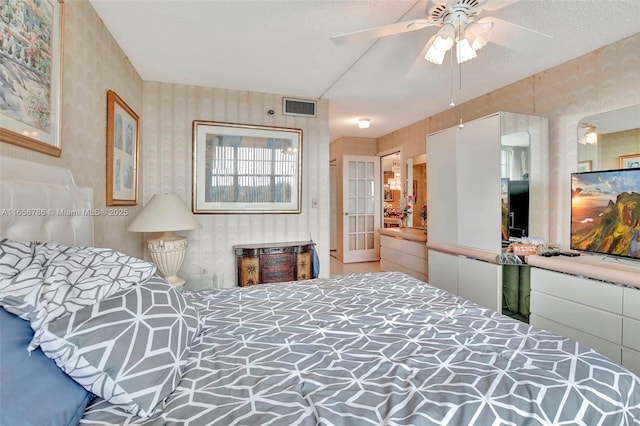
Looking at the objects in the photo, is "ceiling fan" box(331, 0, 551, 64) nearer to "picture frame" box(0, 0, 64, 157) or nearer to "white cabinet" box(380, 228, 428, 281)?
"picture frame" box(0, 0, 64, 157)

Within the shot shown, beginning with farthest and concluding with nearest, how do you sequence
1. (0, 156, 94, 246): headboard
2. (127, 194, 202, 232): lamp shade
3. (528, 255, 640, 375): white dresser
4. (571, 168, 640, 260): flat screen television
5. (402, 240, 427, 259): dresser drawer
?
(402, 240, 427, 259): dresser drawer < (127, 194, 202, 232): lamp shade < (571, 168, 640, 260): flat screen television < (528, 255, 640, 375): white dresser < (0, 156, 94, 246): headboard

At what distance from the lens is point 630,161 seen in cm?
214

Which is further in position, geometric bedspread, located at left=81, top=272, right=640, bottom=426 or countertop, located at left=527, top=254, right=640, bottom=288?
countertop, located at left=527, top=254, right=640, bottom=288

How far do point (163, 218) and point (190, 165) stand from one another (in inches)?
42.1

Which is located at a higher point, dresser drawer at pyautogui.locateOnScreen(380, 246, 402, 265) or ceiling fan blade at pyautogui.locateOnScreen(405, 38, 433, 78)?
ceiling fan blade at pyautogui.locateOnScreen(405, 38, 433, 78)

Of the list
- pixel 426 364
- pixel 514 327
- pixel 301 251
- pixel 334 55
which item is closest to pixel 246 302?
pixel 426 364

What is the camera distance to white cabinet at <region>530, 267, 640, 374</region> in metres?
1.79

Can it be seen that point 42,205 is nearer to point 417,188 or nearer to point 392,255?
point 392,255

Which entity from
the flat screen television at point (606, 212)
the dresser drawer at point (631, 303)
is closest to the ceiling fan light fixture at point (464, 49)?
the flat screen television at point (606, 212)

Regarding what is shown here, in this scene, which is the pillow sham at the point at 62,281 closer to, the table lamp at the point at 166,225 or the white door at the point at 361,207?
the table lamp at the point at 166,225

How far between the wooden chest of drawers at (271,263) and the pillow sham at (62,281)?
78.4 inches

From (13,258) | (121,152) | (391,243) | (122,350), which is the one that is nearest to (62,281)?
(13,258)

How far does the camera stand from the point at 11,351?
0.65 m

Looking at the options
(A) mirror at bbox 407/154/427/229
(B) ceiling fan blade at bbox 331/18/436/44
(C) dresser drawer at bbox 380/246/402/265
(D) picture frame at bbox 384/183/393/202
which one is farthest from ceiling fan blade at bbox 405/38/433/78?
(D) picture frame at bbox 384/183/393/202
